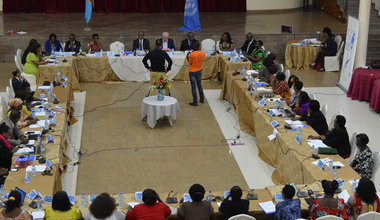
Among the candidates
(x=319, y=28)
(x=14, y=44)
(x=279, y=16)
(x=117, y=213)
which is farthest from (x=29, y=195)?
(x=279, y=16)

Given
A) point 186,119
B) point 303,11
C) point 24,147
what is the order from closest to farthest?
point 24,147 → point 186,119 → point 303,11

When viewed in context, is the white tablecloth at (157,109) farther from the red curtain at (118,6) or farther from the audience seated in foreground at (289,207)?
the red curtain at (118,6)

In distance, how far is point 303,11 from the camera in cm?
2048

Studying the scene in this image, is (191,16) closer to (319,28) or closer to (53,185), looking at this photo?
(319,28)

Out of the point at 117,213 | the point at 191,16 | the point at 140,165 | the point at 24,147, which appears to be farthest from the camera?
the point at 191,16

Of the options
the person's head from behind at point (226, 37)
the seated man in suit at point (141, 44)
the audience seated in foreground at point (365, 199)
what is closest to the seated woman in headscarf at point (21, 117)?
the audience seated in foreground at point (365, 199)

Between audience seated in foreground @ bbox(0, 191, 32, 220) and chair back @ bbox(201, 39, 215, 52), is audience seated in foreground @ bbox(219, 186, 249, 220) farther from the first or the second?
chair back @ bbox(201, 39, 215, 52)

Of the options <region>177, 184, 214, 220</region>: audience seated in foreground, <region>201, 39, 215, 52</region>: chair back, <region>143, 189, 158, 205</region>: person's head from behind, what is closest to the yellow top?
<region>143, 189, 158, 205</region>: person's head from behind

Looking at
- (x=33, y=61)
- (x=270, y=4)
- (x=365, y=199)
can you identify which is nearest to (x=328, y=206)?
(x=365, y=199)

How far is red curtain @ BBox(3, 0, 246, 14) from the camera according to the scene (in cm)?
1894

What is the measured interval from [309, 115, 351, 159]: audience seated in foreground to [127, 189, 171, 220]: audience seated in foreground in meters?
3.14

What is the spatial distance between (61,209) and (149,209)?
92 centimetres

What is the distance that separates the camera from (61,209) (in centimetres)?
547

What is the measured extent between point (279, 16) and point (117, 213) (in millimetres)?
14952
